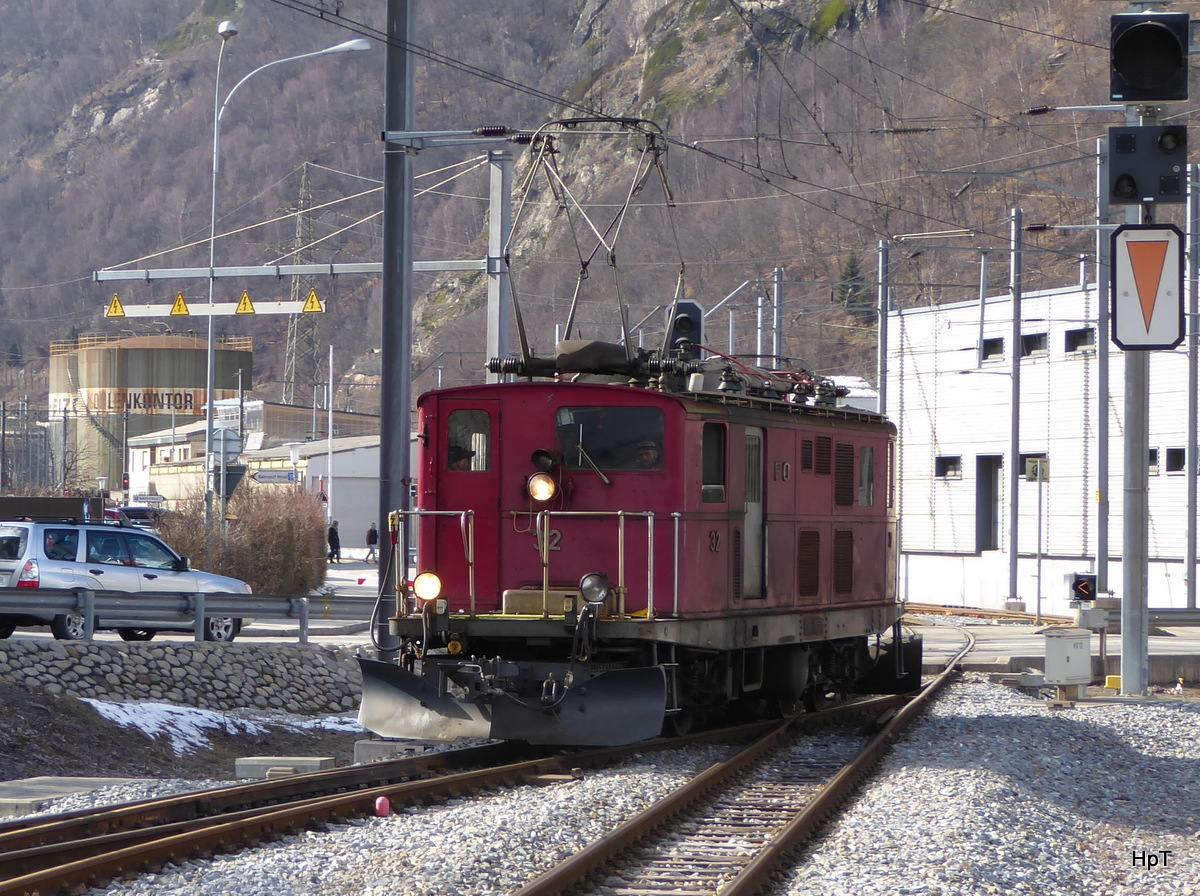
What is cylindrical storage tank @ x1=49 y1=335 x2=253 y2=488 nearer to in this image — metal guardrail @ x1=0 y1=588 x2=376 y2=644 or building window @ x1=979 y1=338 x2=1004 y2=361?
building window @ x1=979 y1=338 x2=1004 y2=361

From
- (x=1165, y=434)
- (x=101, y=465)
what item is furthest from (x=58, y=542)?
(x=101, y=465)

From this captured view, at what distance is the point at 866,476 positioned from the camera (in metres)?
16.5

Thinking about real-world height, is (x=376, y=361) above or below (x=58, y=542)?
above

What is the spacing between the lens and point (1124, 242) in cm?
1341

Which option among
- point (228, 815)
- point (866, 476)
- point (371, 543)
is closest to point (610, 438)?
point (866, 476)

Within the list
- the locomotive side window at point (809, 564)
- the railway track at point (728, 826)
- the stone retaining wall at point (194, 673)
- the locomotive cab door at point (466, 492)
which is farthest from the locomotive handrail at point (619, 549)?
the stone retaining wall at point (194, 673)

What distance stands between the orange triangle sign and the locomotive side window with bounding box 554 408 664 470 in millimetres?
4301

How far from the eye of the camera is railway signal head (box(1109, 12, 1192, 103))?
10.7m

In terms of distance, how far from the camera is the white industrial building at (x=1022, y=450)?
1697 inches

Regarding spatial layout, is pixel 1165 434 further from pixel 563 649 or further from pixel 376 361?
pixel 376 361

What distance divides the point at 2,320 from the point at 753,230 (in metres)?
93.5

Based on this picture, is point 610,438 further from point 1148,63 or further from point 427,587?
point 1148,63

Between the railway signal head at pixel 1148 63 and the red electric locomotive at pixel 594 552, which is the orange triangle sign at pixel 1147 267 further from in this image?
the red electric locomotive at pixel 594 552

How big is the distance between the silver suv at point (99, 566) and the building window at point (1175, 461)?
96.9ft
